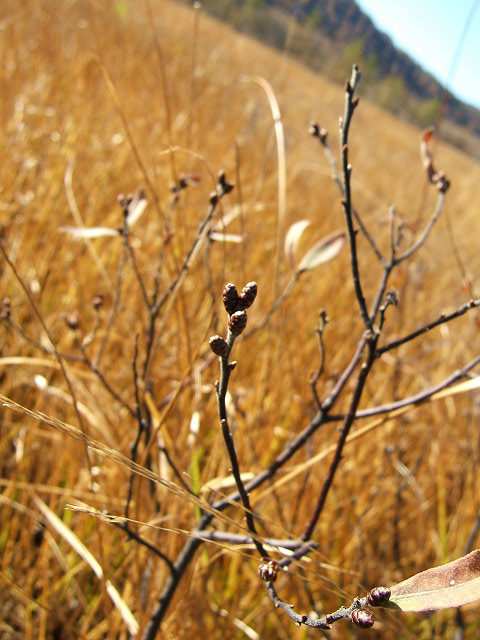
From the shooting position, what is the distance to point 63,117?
153cm

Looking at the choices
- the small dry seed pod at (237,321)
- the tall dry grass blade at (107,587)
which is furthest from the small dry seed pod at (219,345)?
the tall dry grass blade at (107,587)

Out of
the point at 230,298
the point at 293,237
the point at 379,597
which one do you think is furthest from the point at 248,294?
the point at 293,237

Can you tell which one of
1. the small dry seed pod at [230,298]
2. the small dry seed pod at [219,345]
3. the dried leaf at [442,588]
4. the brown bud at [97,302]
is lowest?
the dried leaf at [442,588]

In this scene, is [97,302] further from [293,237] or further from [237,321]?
[237,321]

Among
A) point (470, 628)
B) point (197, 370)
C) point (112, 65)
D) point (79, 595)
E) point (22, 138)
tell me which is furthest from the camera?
point (112, 65)

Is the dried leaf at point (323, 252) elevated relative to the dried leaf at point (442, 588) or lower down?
elevated

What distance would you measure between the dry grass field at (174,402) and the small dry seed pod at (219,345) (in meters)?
0.09

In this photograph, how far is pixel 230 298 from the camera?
0.21m

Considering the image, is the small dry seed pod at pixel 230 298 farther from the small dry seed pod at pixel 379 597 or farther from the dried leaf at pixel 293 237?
the dried leaf at pixel 293 237

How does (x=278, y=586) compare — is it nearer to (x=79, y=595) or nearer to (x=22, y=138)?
(x=79, y=595)

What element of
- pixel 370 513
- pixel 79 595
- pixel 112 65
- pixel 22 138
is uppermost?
pixel 112 65

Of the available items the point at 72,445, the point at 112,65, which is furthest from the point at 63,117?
the point at 72,445

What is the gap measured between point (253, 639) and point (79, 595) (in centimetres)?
21

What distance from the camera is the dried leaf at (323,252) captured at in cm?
49
